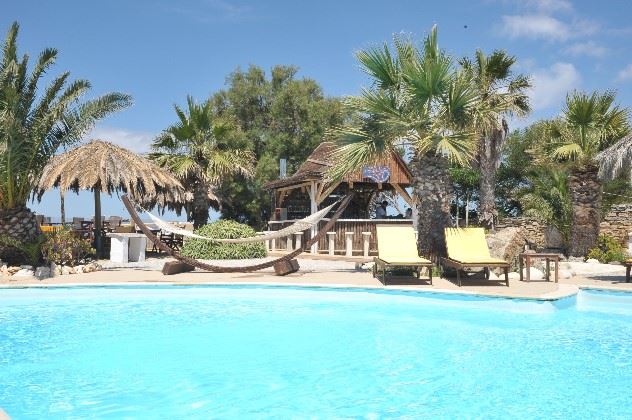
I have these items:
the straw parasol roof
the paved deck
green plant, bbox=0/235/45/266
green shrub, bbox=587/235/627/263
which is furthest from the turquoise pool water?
green shrub, bbox=587/235/627/263

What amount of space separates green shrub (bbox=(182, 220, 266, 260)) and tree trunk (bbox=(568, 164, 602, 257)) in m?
10.2

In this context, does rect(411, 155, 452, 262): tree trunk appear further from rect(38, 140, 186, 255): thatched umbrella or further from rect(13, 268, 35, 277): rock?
rect(13, 268, 35, 277): rock

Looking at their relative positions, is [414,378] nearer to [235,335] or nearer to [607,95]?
[235,335]

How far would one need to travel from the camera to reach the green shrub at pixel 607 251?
1625 cm

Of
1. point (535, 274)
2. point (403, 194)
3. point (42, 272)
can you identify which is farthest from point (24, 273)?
point (403, 194)

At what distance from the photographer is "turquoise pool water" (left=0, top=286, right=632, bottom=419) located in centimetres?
453

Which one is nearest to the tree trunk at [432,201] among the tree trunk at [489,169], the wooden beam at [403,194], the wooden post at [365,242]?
the wooden post at [365,242]

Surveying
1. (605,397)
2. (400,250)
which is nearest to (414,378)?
(605,397)

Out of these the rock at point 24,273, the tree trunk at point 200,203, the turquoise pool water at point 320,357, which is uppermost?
the tree trunk at point 200,203

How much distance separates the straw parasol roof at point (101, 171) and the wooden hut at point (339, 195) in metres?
4.98

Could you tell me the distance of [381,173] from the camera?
1980 centimetres

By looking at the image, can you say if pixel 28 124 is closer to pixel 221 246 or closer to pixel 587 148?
pixel 221 246

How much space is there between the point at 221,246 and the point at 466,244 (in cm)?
785

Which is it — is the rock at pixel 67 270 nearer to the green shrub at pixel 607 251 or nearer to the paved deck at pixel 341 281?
the paved deck at pixel 341 281
